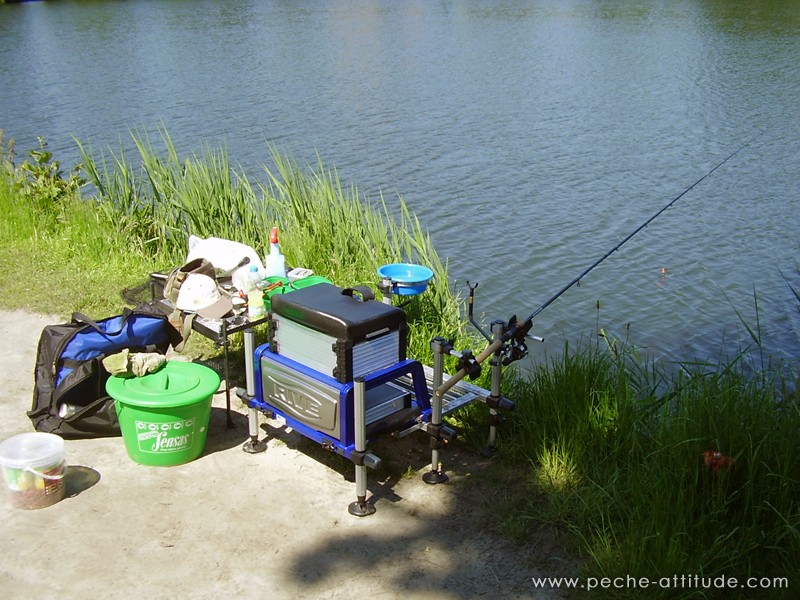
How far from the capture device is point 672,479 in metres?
3.07

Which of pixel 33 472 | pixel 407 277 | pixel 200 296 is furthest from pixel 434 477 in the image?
pixel 33 472

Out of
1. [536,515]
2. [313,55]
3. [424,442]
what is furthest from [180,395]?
[313,55]

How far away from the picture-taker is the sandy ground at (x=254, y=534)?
2990 millimetres

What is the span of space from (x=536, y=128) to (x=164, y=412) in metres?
9.36

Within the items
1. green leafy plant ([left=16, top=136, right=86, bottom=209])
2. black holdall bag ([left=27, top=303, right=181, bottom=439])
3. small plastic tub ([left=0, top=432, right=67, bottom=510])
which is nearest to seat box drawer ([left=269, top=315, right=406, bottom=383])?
black holdall bag ([left=27, top=303, right=181, bottom=439])

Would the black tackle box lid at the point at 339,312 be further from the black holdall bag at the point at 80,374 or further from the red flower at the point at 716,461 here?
the red flower at the point at 716,461

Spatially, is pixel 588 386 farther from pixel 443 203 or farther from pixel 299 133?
pixel 299 133

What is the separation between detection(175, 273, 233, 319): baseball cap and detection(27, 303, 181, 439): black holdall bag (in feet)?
0.80

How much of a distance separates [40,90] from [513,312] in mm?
11971

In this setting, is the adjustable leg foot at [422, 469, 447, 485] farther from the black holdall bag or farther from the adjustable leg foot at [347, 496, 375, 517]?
the black holdall bag

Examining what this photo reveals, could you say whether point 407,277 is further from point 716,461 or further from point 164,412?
point 716,461

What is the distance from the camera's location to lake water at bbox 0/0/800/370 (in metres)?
7.22

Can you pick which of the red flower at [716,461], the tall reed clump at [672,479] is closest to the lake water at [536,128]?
the tall reed clump at [672,479]

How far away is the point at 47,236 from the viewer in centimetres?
669
